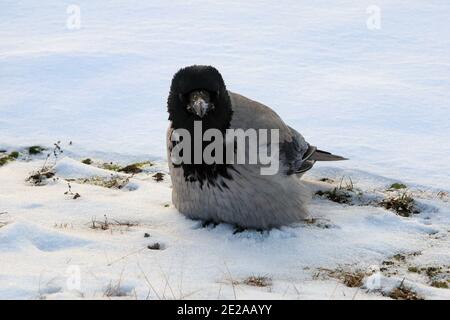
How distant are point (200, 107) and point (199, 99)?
8 centimetres

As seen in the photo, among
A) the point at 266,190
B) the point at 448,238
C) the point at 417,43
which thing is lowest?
the point at 448,238

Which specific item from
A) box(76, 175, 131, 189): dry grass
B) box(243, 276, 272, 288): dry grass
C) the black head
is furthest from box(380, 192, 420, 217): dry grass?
box(76, 175, 131, 189): dry grass

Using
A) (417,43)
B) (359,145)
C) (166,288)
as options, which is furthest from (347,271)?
(417,43)

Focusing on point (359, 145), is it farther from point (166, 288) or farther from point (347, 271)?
point (166, 288)

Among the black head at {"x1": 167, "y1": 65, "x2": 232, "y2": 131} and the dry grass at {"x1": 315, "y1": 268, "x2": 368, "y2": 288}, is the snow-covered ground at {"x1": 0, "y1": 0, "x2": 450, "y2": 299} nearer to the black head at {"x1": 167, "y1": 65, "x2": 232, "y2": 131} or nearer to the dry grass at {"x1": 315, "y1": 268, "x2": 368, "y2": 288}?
the dry grass at {"x1": 315, "y1": 268, "x2": 368, "y2": 288}

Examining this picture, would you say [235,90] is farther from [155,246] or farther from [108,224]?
[155,246]

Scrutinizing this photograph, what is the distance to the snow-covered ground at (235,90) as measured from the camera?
460 cm

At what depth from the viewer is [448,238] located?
5664 millimetres

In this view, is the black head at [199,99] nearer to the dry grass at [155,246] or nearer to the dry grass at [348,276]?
the dry grass at [155,246]

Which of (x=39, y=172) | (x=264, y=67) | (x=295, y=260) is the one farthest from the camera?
(x=264, y=67)

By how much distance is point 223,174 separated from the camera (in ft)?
17.7

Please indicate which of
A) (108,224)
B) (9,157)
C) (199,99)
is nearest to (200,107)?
(199,99)

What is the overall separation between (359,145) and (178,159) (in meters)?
3.09
